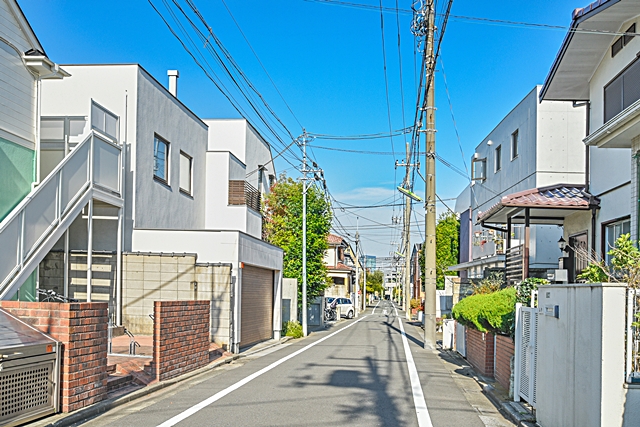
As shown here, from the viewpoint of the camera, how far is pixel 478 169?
29.6m

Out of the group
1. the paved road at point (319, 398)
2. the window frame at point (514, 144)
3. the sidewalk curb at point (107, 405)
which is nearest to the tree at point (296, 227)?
the window frame at point (514, 144)

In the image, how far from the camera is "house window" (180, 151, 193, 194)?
2161 centimetres

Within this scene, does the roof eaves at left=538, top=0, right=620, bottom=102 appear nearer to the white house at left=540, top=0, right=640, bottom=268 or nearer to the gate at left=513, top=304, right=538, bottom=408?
the white house at left=540, top=0, right=640, bottom=268

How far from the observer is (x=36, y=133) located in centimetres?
1343

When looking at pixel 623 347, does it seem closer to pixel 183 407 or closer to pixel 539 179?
pixel 183 407

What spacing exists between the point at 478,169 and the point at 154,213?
16.7 meters

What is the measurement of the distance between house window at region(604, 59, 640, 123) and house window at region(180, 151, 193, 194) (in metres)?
13.7

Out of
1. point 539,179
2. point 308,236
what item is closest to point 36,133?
point 539,179

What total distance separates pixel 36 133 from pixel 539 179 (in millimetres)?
15083

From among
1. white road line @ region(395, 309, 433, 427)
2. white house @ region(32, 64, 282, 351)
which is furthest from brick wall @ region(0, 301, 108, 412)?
white house @ region(32, 64, 282, 351)

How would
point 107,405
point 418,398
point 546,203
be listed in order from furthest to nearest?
point 546,203, point 418,398, point 107,405

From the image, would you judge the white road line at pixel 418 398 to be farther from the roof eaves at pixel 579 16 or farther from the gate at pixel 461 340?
the roof eaves at pixel 579 16

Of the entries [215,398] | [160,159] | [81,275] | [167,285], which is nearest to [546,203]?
[215,398]

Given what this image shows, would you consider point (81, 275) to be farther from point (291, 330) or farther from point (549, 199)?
point (549, 199)
